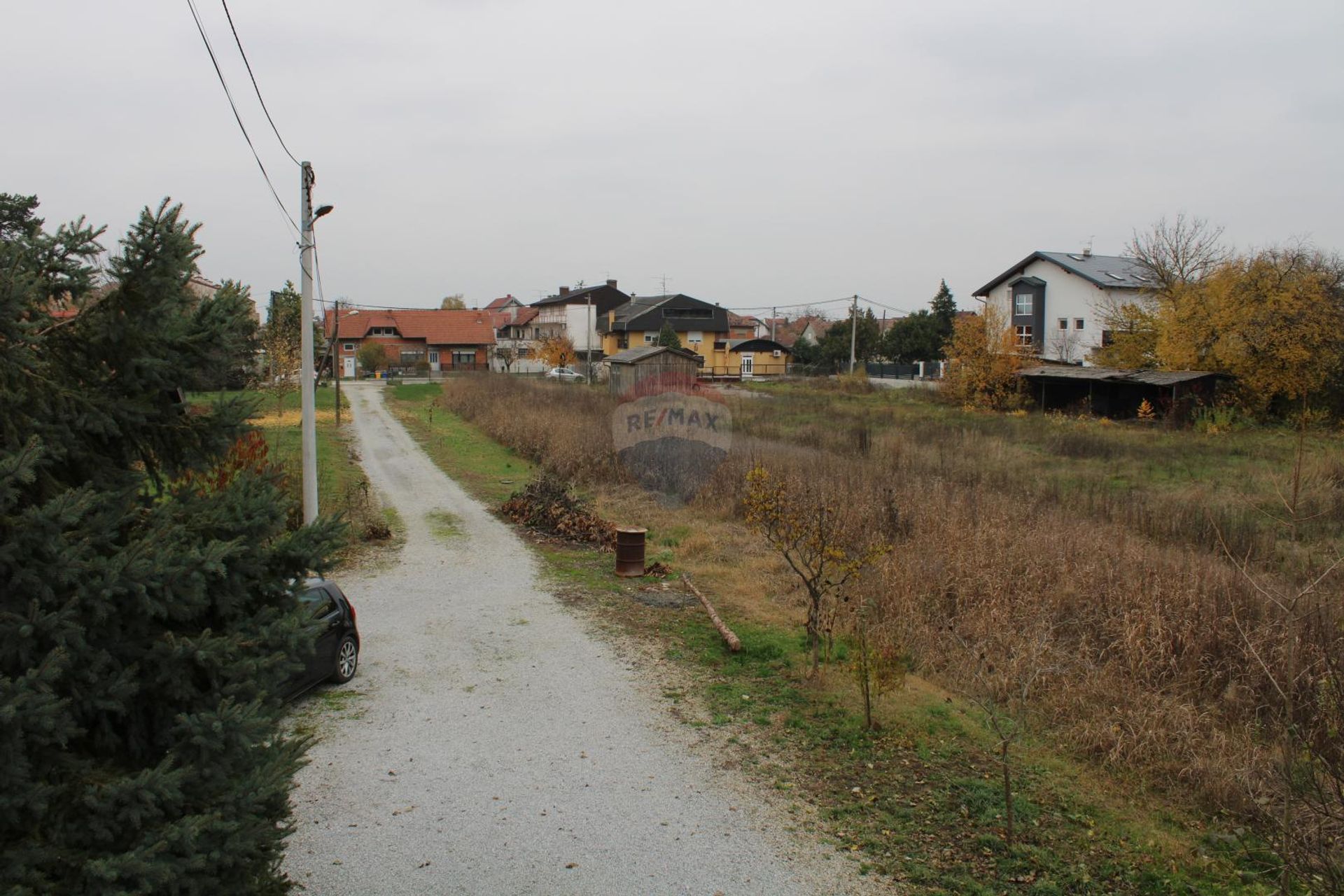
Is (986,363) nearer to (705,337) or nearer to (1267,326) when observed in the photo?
(1267,326)

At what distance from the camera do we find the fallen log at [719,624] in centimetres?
1039

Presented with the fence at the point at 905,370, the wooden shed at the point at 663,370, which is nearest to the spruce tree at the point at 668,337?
the fence at the point at 905,370

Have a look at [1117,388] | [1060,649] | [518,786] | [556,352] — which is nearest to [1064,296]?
[1117,388]

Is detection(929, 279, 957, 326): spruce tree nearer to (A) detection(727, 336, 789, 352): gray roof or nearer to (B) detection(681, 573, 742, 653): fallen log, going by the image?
(A) detection(727, 336, 789, 352): gray roof

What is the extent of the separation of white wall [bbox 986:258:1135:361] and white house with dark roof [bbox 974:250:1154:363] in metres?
0.04

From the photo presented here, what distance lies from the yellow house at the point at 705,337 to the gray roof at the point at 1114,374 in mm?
34031

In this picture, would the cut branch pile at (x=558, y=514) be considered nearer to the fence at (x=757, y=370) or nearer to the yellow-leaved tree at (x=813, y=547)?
the yellow-leaved tree at (x=813, y=547)

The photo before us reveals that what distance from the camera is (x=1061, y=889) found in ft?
18.5

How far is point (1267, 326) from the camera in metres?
35.4

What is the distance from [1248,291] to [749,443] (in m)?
25.3

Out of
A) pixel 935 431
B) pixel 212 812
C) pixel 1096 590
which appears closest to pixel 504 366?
pixel 935 431

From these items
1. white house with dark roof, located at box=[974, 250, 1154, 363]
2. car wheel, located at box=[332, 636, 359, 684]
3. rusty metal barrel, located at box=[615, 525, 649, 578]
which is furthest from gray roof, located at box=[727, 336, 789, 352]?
car wheel, located at box=[332, 636, 359, 684]

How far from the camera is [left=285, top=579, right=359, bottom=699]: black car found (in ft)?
28.2

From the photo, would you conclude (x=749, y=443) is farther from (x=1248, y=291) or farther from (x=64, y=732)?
(x=1248, y=291)
